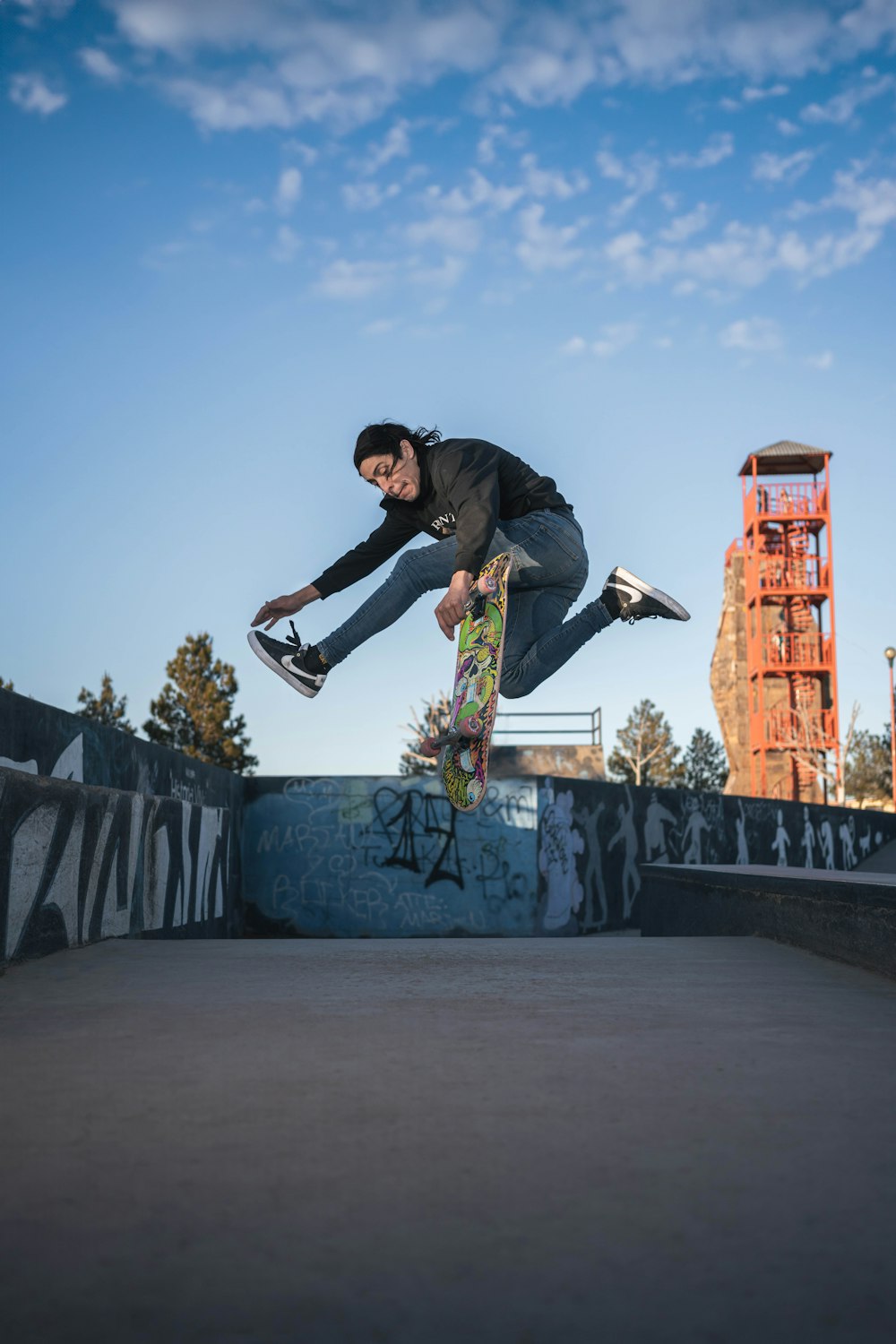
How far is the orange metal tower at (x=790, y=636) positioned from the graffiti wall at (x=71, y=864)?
3837cm

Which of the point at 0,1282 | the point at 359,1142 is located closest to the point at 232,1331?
the point at 0,1282

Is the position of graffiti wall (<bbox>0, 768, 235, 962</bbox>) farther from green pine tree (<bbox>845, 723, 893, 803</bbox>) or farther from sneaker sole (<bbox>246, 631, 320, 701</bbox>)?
green pine tree (<bbox>845, 723, 893, 803</bbox>)

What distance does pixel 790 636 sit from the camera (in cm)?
4359

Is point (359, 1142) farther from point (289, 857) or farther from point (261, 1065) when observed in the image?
point (289, 857)

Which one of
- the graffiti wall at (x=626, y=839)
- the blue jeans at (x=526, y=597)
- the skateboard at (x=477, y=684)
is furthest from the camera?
the graffiti wall at (x=626, y=839)

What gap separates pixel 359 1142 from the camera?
5.21ft

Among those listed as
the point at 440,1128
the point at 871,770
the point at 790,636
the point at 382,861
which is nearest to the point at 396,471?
the point at 440,1128

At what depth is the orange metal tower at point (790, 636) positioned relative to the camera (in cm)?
4303

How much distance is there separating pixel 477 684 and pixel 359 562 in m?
0.85

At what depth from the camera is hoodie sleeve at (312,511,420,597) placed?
17.4ft

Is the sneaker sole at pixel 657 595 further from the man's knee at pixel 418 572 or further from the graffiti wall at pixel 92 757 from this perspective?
the graffiti wall at pixel 92 757

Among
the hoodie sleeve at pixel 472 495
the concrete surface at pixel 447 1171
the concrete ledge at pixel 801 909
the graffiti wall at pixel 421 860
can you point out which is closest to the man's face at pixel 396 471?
the hoodie sleeve at pixel 472 495

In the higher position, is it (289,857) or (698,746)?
(698,746)

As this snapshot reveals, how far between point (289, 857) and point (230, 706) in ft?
116
